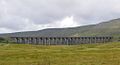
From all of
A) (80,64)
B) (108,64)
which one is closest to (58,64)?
(80,64)

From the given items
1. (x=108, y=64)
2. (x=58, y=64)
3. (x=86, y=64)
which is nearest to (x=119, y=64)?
(x=108, y=64)

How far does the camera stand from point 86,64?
42750 millimetres

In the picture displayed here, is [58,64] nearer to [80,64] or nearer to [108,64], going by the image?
[80,64]

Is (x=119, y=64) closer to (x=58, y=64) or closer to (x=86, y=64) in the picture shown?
(x=86, y=64)

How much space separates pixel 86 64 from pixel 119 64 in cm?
488

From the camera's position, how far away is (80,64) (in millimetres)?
43000

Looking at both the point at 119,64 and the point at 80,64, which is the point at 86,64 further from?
the point at 119,64

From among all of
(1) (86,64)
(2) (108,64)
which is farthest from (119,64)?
(1) (86,64)

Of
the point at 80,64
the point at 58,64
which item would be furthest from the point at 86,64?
the point at 58,64

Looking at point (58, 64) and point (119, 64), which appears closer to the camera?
point (119, 64)

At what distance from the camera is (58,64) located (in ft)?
143

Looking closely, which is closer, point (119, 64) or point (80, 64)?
point (119, 64)

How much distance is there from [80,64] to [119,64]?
18.8 feet

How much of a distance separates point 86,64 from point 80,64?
2.89ft
